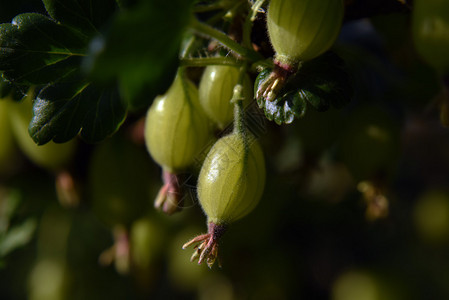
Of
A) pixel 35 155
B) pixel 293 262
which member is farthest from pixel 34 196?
pixel 293 262

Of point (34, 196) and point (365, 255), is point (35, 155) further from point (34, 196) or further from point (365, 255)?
point (365, 255)

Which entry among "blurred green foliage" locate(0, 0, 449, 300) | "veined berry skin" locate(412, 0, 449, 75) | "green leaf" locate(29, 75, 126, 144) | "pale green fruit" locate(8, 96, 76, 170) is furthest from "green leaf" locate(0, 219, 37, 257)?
"veined berry skin" locate(412, 0, 449, 75)

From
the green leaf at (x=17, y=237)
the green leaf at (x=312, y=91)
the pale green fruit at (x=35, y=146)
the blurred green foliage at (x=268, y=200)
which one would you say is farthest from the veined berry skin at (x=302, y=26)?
the green leaf at (x=17, y=237)

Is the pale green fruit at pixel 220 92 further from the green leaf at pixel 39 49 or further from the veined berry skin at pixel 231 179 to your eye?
the green leaf at pixel 39 49

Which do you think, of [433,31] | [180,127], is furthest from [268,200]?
[433,31]

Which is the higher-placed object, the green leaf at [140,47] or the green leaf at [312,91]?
the green leaf at [140,47]

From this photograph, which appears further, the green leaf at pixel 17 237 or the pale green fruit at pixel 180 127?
the green leaf at pixel 17 237

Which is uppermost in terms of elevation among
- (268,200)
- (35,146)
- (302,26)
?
(302,26)

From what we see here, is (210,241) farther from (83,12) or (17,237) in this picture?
(17,237)
